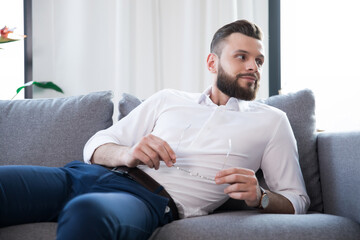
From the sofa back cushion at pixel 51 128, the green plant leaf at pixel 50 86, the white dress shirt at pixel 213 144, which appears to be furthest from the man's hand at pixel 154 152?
the green plant leaf at pixel 50 86

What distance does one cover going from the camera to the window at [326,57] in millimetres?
2793

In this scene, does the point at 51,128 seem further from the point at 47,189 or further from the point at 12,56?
the point at 12,56

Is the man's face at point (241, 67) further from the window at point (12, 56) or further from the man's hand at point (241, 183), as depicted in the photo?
the window at point (12, 56)

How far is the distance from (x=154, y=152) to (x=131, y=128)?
0.48 metres

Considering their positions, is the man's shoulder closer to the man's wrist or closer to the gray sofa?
the gray sofa

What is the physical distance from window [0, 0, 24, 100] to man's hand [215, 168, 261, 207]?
2.43 m

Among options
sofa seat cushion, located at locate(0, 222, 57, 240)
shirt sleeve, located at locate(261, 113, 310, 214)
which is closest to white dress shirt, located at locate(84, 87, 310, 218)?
shirt sleeve, located at locate(261, 113, 310, 214)

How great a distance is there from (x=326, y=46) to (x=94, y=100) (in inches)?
69.2

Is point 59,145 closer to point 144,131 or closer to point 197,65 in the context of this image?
point 144,131

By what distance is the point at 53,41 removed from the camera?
316 centimetres

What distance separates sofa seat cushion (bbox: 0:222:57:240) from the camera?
125 centimetres

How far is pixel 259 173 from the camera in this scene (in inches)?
67.9

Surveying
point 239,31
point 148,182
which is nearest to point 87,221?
point 148,182

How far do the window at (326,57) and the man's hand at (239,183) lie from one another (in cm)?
170
